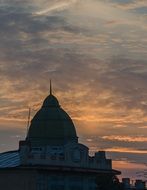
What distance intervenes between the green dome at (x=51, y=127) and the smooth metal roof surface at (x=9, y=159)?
11.9 meters

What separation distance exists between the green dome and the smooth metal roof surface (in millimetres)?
11919

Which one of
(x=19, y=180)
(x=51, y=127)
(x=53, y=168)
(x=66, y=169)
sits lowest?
(x=19, y=180)

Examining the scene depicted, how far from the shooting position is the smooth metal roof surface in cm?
8755

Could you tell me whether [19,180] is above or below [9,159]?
below

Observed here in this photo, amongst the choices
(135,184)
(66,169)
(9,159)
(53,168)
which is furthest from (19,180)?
(135,184)

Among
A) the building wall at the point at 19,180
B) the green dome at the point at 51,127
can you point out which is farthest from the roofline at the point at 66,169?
the green dome at the point at 51,127

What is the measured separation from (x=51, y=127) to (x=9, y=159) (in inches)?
786

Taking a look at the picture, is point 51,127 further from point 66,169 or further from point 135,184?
point 66,169

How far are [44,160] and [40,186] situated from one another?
10.7ft

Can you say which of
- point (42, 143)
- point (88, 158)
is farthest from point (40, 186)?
point (42, 143)

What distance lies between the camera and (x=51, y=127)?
365 ft

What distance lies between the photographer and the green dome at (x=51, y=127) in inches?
4333

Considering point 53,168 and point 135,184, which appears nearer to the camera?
point 53,168

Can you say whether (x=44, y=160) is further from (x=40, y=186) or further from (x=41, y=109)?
(x=41, y=109)
